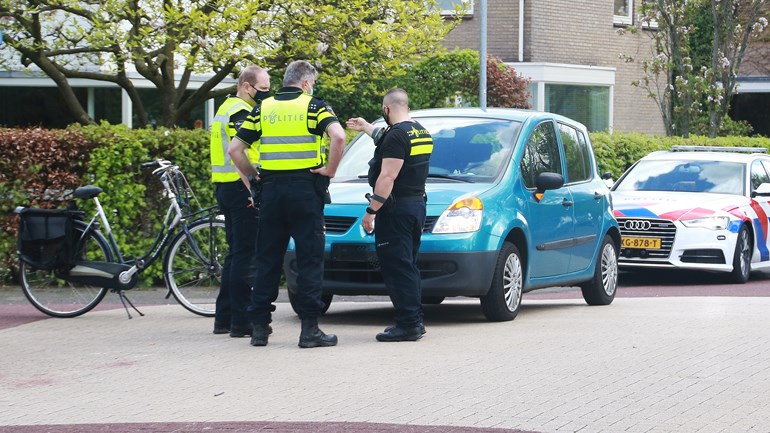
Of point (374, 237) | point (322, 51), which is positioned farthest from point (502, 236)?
point (322, 51)

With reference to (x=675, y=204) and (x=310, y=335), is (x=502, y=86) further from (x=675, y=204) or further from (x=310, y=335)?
(x=310, y=335)

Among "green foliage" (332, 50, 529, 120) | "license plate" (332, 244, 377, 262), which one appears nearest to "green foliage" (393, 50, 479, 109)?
"green foliage" (332, 50, 529, 120)

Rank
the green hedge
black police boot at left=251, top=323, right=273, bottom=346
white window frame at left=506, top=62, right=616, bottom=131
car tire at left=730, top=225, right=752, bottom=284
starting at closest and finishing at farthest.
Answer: black police boot at left=251, top=323, right=273, bottom=346
the green hedge
car tire at left=730, top=225, right=752, bottom=284
white window frame at left=506, top=62, right=616, bottom=131

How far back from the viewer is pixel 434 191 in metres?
10.9

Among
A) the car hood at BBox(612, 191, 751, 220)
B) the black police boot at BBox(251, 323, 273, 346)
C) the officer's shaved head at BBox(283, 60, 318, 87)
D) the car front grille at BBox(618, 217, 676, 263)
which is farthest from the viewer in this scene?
the car hood at BBox(612, 191, 751, 220)

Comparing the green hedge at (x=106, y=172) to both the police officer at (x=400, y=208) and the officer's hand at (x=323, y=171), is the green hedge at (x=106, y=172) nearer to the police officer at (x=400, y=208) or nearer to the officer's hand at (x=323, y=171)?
the police officer at (x=400, y=208)

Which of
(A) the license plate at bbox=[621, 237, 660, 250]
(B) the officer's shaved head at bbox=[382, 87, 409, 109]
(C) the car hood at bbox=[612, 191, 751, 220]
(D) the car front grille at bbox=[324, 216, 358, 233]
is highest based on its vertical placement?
(B) the officer's shaved head at bbox=[382, 87, 409, 109]

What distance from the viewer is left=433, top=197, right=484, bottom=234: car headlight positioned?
10602 millimetres

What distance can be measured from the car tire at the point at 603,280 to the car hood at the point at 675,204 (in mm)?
2974

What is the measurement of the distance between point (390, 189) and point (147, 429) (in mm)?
3478

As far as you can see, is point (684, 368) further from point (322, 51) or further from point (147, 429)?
point (322, 51)

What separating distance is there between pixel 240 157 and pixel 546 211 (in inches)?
124

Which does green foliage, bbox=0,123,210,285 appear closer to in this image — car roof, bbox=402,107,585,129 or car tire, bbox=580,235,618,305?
car roof, bbox=402,107,585,129

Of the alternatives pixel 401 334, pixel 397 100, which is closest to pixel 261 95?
pixel 397 100
